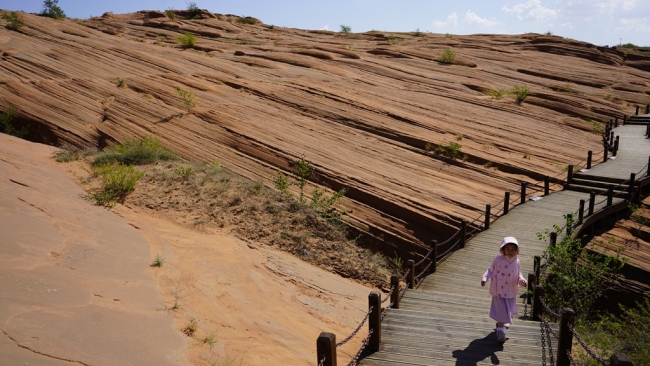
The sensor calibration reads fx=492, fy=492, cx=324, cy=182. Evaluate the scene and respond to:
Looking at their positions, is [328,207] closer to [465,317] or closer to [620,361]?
[465,317]

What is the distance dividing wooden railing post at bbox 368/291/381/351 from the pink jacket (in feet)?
5.45

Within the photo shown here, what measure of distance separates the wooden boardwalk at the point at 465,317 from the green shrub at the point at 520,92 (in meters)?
13.1

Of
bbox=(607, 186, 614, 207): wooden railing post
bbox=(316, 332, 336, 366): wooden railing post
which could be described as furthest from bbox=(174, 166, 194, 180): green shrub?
bbox=(607, 186, 614, 207): wooden railing post

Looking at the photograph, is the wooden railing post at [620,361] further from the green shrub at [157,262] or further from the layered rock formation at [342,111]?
the layered rock formation at [342,111]

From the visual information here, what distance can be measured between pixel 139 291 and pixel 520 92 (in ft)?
83.2

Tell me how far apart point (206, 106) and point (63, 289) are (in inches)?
522

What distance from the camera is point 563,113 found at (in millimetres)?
26328

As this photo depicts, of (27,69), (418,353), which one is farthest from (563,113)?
(27,69)

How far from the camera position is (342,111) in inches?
804

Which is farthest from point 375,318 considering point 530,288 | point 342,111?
point 342,111

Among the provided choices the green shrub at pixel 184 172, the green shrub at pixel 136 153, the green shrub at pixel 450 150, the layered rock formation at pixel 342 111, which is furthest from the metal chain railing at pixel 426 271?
the green shrub at pixel 136 153

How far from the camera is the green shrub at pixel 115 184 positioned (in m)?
11.0

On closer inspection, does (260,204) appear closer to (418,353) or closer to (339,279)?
(339,279)

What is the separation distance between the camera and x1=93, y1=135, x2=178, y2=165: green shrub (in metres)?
13.8
